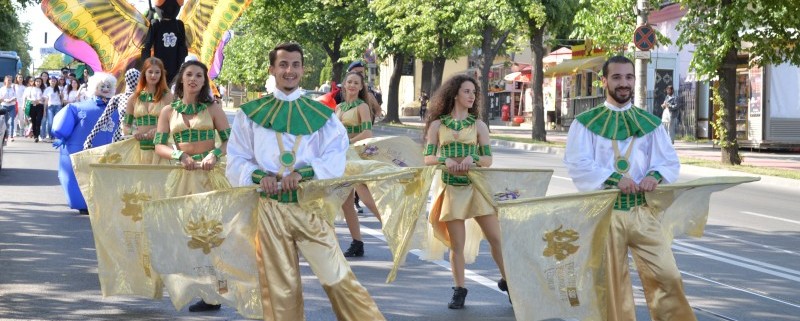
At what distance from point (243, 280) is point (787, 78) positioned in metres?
30.4

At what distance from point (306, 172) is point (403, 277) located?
3.74 meters

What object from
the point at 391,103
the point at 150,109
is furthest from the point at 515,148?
the point at 150,109

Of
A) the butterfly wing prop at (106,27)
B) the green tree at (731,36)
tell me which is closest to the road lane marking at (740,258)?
the butterfly wing prop at (106,27)

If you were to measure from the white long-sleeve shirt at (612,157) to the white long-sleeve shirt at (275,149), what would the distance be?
1253 millimetres

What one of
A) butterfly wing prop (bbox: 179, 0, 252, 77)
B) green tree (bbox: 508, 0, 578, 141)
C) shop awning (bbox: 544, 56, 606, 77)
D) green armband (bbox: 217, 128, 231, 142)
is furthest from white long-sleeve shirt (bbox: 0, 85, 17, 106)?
green armband (bbox: 217, 128, 231, 142)

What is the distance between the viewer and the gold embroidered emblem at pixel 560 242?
6.75m

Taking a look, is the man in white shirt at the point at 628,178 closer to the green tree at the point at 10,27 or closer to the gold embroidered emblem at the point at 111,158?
the gold embroidered emblem at the point at 111,158

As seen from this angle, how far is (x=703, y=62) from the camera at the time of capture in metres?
26.8

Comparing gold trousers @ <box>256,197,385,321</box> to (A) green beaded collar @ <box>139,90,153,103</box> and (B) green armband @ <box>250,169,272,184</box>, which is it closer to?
(B) green armband @ <box>250,169,272,184</box>

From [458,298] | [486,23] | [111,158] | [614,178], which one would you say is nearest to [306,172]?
[614,178]

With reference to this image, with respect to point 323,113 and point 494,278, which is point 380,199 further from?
point 323,113

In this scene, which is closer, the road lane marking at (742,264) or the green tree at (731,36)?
the road lane marking at (742,264)

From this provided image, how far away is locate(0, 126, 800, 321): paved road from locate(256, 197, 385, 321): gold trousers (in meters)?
1.76

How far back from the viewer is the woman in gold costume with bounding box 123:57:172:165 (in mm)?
10875
